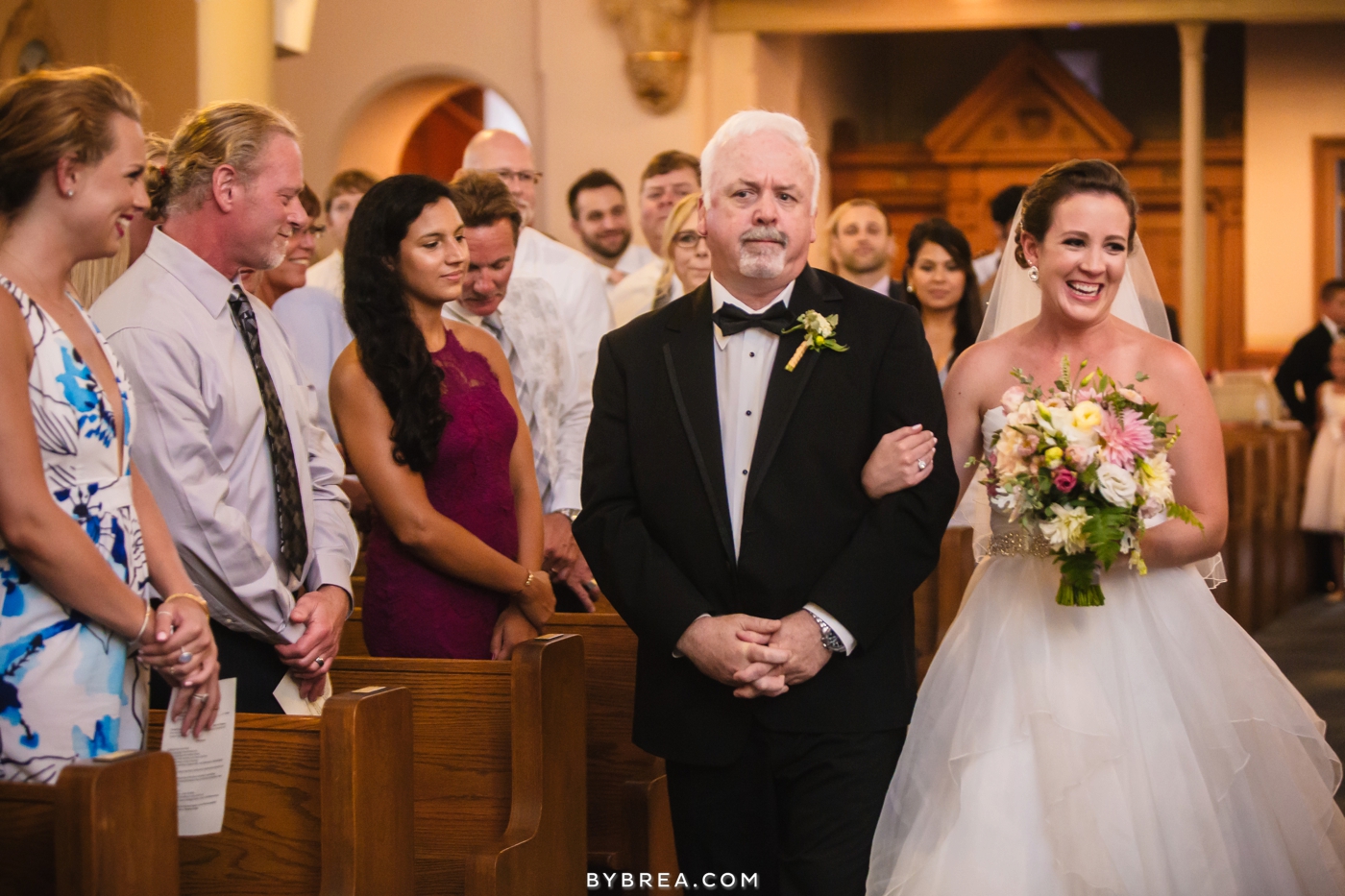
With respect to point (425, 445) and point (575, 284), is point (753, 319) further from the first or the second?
point (575, 284)

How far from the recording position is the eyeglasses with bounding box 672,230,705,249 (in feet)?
15.9

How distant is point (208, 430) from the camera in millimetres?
2689

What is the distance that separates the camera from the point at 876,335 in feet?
8.91

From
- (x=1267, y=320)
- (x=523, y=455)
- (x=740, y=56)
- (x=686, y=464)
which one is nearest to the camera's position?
(x=686, y=464)

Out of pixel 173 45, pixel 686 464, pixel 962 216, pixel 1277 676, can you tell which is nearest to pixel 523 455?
pixel 686 464

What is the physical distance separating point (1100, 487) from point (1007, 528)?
14.4 inches

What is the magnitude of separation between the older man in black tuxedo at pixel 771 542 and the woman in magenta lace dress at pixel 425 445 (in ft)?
1.83

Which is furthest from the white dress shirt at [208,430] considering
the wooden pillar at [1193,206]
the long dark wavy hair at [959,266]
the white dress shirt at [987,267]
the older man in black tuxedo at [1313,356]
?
the wooden pillar at [1193,206]

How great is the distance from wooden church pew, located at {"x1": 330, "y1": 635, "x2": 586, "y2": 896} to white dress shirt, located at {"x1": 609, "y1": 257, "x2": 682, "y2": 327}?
9.53ft

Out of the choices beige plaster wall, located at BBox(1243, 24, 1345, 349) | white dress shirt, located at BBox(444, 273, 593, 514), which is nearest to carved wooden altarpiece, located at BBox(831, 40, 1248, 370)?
beige plaster wall, located at BBox(1243, 24, 1345, 349)

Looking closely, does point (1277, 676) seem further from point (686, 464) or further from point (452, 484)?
point (452, 484)

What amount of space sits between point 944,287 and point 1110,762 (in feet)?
8.33

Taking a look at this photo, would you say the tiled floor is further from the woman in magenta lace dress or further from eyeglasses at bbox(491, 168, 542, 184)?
eyeglasses at bbox(491, 168, 542, 184)

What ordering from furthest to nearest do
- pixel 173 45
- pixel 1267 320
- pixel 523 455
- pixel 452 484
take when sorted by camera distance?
pixel 1267 320, pixel 173 45, pixel 523 455, pixel 452 484
